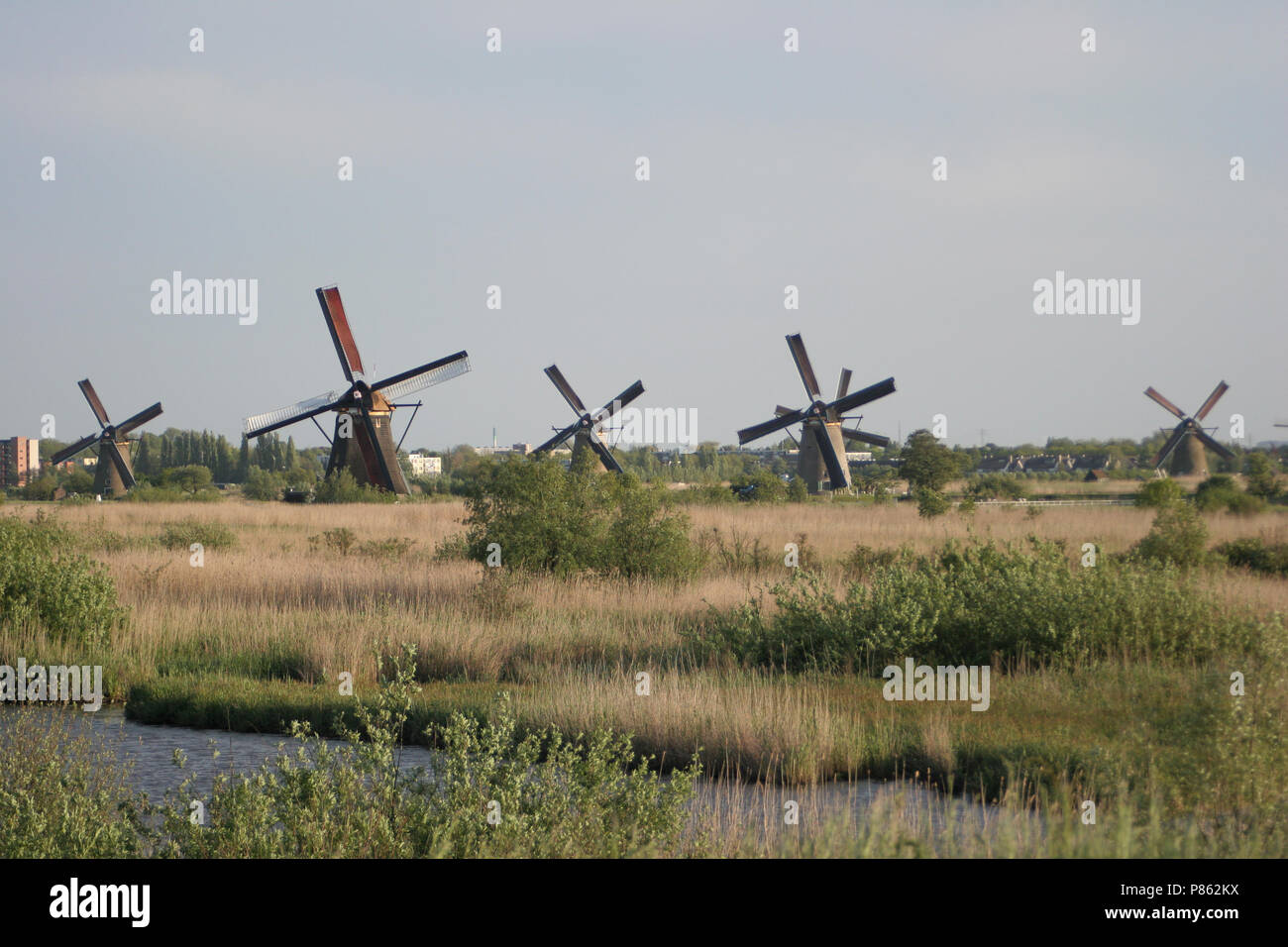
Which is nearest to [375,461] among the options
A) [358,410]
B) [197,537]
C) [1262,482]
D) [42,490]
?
[358,410]

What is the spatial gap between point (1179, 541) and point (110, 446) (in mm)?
68528

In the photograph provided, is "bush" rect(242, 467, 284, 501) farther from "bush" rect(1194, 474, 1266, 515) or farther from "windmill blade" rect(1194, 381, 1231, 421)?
"windmill blade" rect(1194, 381, 1231, 421)

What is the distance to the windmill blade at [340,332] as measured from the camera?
2087 inches

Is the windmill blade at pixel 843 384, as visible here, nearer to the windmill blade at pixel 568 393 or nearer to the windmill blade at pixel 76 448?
the windmill blade at pixel 568 393

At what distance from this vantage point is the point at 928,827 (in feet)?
21.8

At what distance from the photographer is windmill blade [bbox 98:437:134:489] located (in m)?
72.4

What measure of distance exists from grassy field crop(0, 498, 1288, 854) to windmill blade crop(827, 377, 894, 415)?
39440 mm

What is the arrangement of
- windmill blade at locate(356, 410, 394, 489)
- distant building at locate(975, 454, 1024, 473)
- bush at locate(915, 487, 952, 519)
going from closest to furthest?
bush at locate(915, 487, 952, 519)
windmill blade at locate(356, 410, 394, 489)
distant building at locate(975, 454, 1024, 473)

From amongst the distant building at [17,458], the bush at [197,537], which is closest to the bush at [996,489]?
the bush at [197,537]

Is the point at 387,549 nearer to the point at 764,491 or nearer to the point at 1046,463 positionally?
the point at 764,491

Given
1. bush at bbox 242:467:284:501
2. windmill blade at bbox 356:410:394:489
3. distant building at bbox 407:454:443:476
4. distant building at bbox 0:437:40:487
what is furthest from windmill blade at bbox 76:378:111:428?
distant building at bbox 407:454:443:476

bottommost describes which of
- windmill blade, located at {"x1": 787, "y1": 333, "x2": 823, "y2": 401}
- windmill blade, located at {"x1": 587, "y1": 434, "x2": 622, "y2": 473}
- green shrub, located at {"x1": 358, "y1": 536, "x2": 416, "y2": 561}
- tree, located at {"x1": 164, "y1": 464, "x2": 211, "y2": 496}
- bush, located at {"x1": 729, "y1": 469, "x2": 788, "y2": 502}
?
green shrub, located at {"x1": 358, "y1": 536, "x2": 416, "y2": 561}

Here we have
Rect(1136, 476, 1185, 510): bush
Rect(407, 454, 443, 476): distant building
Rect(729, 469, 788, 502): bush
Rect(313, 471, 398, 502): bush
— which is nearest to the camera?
Rect(1136, 476, 1185, 510): bush
